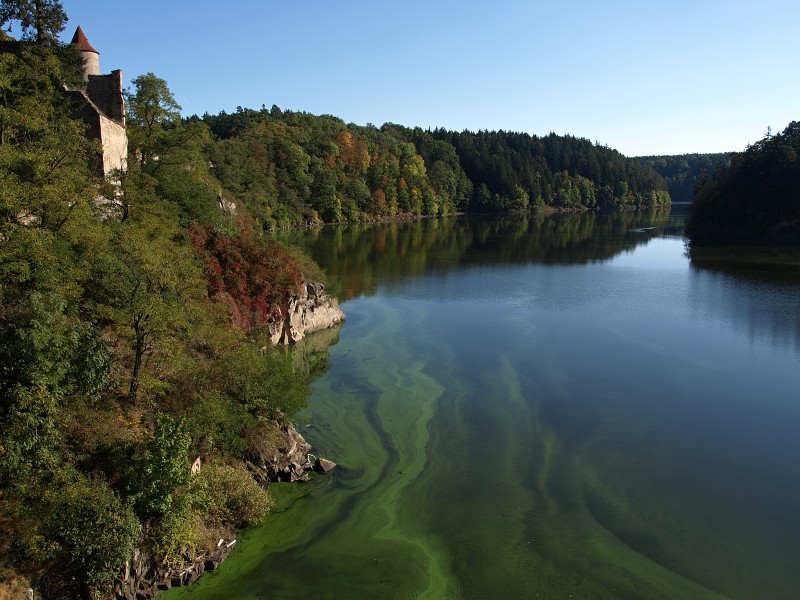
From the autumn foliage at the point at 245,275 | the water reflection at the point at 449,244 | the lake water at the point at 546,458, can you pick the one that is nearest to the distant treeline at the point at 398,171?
the water reflection at the point at 449,244

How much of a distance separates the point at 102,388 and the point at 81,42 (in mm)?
21564

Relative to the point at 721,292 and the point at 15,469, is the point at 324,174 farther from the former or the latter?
the point at 15,469

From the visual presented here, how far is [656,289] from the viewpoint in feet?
137

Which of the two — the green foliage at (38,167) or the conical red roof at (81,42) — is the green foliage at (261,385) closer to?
the green foliage at (38,167)

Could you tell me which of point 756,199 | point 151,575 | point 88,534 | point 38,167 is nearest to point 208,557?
point 151,575

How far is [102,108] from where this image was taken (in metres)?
26.8

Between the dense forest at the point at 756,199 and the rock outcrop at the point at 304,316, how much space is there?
54568 millimetres

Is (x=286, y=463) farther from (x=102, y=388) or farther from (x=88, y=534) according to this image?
(x=88, y=534)

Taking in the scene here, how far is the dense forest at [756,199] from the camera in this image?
68750 millimetres

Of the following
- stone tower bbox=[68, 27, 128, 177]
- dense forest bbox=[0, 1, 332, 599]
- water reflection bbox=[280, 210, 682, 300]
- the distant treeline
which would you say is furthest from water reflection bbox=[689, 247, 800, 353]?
the distant treeline

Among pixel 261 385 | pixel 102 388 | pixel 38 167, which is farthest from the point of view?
pixel 261 385

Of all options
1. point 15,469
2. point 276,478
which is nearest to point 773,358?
point 276,478

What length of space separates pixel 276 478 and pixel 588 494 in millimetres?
8324

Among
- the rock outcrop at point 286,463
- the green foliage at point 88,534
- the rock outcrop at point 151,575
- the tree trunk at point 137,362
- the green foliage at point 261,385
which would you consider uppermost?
the tree trunk at point 137,362
